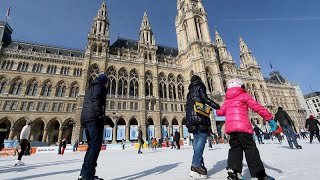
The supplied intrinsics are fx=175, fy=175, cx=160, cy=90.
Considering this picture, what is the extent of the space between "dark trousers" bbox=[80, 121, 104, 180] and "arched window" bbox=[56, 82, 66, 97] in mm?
33335

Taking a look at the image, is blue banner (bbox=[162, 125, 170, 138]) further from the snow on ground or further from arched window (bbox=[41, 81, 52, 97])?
the snow on ground

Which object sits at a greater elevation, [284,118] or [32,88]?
[32,88]

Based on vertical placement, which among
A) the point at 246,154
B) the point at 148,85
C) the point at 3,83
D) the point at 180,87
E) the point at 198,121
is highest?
the point at 180,87

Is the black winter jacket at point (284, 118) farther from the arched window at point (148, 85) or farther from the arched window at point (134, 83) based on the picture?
the arched window at point (148, 85)

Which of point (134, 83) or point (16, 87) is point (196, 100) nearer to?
point (134, 83)

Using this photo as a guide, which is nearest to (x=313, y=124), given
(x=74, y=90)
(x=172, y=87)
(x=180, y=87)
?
(x=172, y=87)

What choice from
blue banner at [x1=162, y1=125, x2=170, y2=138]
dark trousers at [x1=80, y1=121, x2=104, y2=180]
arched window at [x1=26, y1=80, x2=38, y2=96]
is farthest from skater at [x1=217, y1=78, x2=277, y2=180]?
arched window at [x1=26, y1=80, x2=38, y2=96]

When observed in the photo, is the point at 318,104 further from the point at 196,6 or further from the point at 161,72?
the point at 161,72

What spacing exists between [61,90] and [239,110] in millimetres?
35649

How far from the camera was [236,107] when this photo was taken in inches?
133

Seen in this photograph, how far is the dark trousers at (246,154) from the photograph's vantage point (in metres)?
2.78

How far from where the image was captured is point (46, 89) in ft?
104

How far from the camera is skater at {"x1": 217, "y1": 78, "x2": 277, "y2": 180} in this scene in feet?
9.40

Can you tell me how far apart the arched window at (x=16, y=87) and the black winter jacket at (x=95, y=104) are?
34331 millimetres
